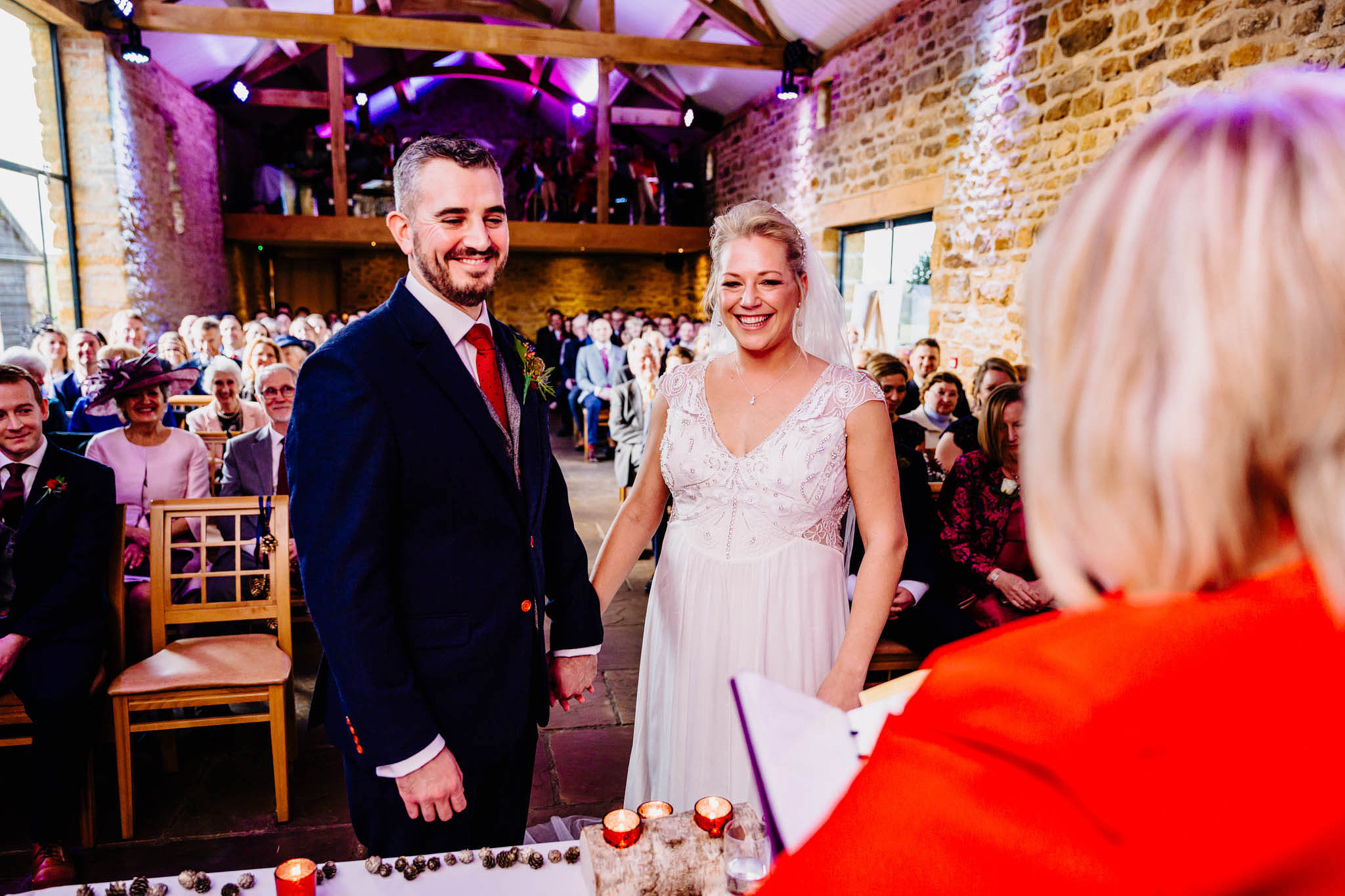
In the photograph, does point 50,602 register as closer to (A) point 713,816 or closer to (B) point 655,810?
(B) point 655,810

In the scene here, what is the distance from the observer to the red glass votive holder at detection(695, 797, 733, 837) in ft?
3.67

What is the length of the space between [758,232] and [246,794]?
2.34m

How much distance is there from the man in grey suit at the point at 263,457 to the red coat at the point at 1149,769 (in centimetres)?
331

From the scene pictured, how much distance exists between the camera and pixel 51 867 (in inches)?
82.9

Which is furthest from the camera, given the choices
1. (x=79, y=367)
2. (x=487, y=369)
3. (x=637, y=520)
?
(x=79, y=367)

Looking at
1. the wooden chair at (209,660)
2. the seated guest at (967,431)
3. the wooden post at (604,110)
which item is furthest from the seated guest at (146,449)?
the wooden post at (604,110)

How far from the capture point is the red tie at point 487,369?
1.53 metres

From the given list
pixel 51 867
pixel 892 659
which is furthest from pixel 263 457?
pixel 892 659

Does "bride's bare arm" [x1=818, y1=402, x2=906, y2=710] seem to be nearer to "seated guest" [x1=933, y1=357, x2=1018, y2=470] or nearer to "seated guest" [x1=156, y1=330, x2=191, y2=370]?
"seated guest" [x1=933, y1=357, x2=1018, y2=470]

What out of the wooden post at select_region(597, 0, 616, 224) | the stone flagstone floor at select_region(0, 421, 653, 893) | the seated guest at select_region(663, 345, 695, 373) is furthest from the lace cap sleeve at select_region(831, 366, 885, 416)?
the wooden post at select_region(597, 0, 616, 224)

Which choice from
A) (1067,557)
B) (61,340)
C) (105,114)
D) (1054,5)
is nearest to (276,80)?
(105,114)

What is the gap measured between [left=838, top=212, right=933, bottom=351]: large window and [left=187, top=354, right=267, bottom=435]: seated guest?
19.2ft

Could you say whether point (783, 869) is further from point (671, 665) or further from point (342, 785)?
point (342, 785)

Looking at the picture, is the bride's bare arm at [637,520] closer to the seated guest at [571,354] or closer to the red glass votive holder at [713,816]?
the red glass votive holder at [713,816]
